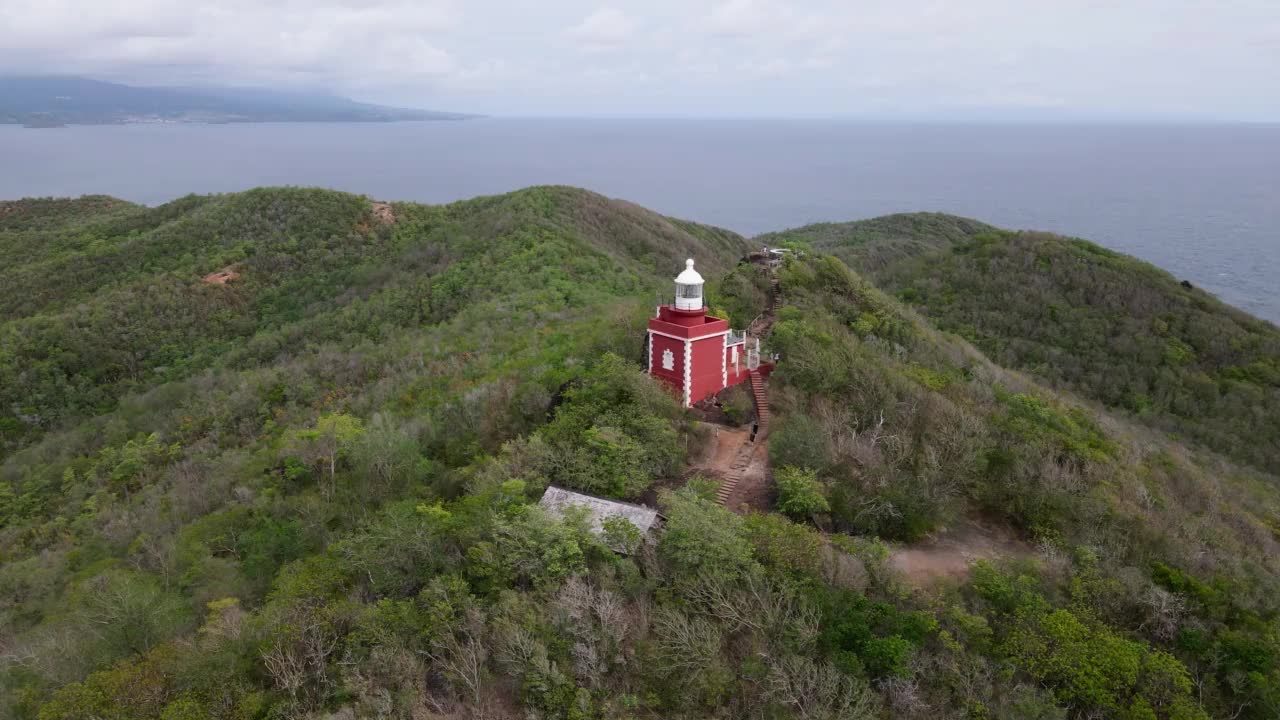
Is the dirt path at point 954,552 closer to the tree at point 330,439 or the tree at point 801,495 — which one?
the tree at point 801,495

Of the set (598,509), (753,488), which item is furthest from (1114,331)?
(598,509)

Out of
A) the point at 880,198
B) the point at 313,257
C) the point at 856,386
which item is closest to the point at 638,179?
the point at 880,198

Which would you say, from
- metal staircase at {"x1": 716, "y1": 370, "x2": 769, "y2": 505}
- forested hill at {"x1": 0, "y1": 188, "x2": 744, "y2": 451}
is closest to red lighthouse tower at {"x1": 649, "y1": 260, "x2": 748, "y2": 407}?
metal staircase at {"x1": 716, "y1": 370, "x2": 769, "y2": 505}

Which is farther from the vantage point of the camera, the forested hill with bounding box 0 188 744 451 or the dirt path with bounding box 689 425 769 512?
the forested hill with bounding box 0 188 744 451

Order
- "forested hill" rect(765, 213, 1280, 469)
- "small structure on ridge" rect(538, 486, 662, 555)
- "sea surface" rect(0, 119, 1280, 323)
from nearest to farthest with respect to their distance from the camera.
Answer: "small structure on ridge" rect(538, 486, 662, 555) → "forested hill" rect(765, 213, 1280, 469) → "sea surface" rect(0, 119, 1280, 323)

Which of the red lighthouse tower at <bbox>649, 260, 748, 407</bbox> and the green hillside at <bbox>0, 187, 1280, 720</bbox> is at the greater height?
the red lighthouse tower at <bbox>649, 260, 748, 407</bbox>

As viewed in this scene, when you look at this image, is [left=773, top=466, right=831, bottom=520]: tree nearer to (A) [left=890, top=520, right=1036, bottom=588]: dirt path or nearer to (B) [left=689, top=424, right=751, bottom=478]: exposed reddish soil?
(A) [left=890, top=520, right=1036, bottom=588]: dirt path

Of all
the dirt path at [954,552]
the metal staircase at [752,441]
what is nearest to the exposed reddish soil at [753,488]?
the metal staircase at [752,441]

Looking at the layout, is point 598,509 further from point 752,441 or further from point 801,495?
point 752,441
